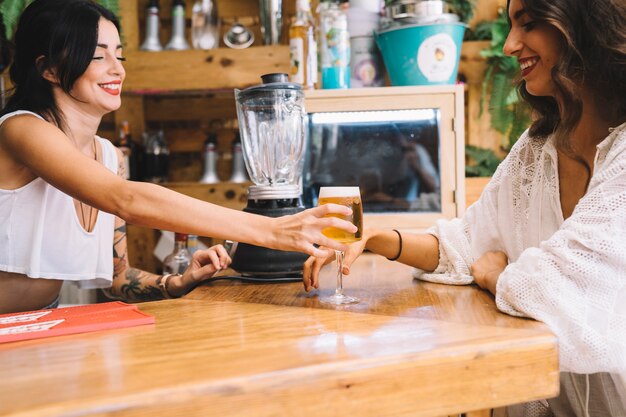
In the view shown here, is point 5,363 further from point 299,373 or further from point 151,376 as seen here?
point 299,373

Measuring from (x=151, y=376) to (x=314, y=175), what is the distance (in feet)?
6.89

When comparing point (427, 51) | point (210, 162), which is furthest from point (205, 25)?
point (427, 51)

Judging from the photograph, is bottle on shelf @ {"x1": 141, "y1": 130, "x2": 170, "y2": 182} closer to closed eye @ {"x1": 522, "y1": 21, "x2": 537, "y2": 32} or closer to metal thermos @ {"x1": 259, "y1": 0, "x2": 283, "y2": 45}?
metal thermos @ {"x1": 259, "y1": 0, "x2": 283, "y2": 45}

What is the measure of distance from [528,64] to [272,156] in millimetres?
862

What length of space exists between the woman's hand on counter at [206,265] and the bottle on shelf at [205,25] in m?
2.10

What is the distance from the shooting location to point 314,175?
2871 millimetres

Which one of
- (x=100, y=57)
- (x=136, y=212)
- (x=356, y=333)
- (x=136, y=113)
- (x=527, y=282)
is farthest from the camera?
(x=136, y=113)

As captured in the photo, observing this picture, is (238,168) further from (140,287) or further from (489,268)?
(489,268)

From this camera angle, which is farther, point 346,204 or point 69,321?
point 346,204

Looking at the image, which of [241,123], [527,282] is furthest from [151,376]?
[241,123]

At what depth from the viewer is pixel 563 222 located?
4.44 ft

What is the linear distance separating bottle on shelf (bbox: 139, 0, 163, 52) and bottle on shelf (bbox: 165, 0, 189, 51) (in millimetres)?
75

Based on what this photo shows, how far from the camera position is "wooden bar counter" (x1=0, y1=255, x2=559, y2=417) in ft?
2.54

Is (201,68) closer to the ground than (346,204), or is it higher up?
higher up
